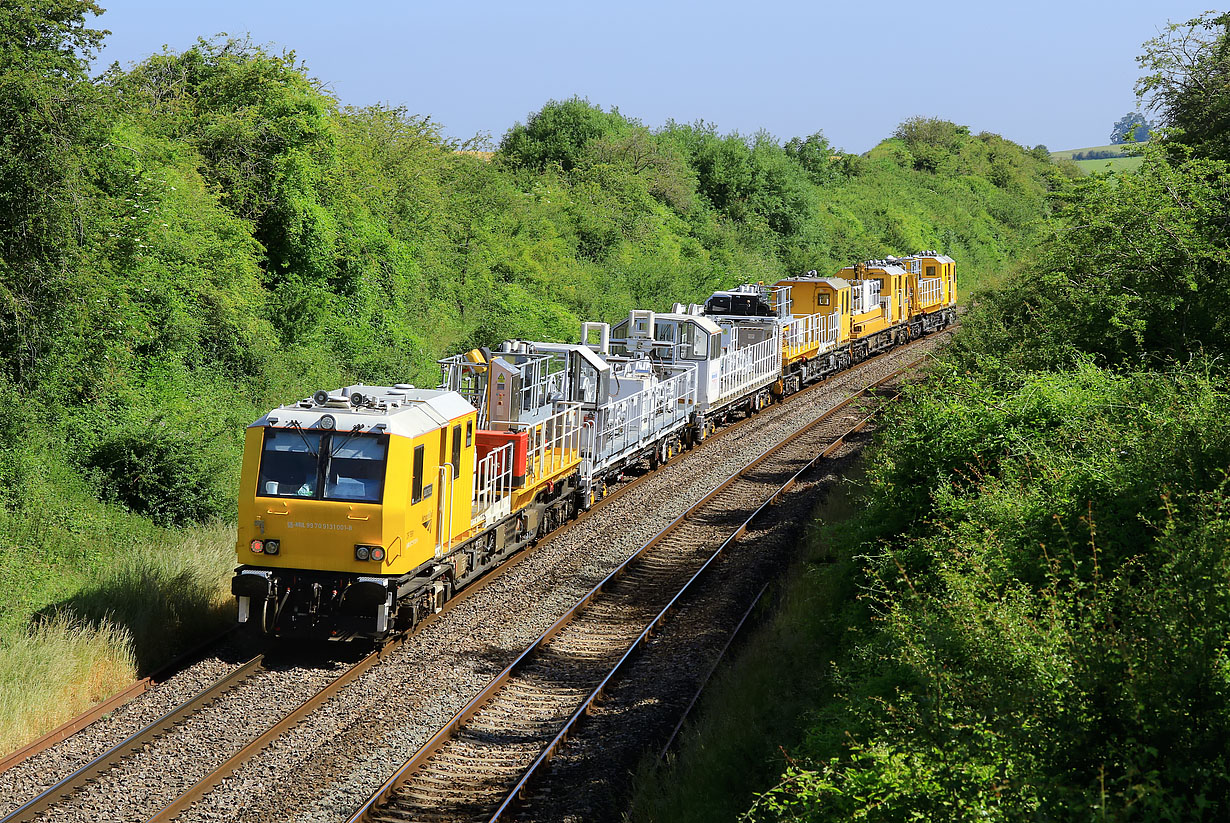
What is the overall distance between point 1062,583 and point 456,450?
7934 millimetres

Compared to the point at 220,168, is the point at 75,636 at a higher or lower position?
lower

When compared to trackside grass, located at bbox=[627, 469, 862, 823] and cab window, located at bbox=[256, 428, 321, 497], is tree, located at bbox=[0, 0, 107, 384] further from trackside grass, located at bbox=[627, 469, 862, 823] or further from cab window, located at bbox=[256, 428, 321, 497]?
trackside grass, located at bbox=[627, 469, 862, 823]

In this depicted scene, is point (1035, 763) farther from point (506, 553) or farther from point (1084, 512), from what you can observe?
point (506, 553)

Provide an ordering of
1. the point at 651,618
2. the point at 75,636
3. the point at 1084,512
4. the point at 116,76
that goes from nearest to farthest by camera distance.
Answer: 1. the point at 1084,512
2. the point at 75,636
3. the point at 651,618
4. the point at 116,76

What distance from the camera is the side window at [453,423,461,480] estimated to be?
14.6 metres

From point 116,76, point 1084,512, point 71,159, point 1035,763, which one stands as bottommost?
point 1035,763

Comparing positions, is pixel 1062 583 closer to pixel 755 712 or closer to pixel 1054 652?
pixel 1054 652

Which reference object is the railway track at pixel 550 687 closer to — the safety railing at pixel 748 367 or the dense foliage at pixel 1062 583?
the dense foliage at pixel 1062 583

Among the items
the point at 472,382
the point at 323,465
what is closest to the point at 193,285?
the point at 472,382

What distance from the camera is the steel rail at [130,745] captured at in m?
9.65

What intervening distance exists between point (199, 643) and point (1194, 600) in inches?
473

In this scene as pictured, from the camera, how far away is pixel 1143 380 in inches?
573

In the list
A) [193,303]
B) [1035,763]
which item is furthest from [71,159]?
[1035,763]

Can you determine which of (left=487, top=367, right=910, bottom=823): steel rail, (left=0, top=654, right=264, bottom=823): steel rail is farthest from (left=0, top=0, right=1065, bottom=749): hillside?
(left=487, top=367, right=910, bottom=823): steel rail
